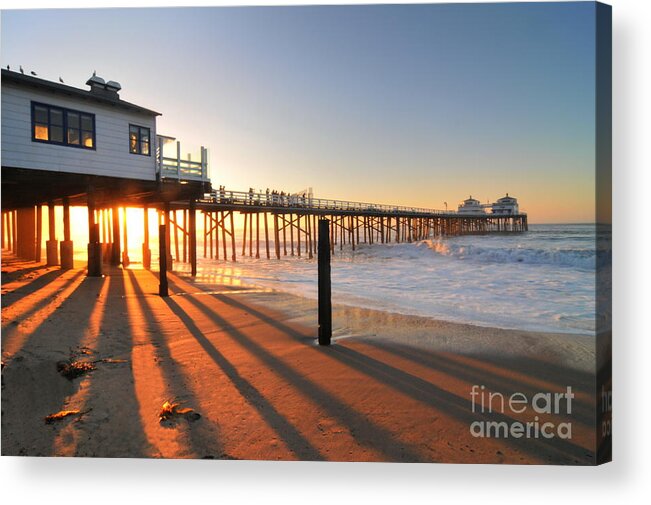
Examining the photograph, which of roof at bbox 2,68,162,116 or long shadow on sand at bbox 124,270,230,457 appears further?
roof at bbox 2,68,162,116

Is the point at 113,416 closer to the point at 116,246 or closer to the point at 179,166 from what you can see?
the point at 179,166

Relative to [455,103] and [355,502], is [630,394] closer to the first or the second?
[355,502]

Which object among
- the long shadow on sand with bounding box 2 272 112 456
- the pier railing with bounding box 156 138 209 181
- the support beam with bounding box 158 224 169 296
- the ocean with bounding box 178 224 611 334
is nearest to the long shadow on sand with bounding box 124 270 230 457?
the long shadow on sand with bounding box 2 272 112 456

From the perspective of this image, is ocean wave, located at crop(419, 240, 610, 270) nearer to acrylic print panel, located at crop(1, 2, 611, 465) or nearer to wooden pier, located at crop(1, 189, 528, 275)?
wooden pier, located at crop(1, 189, 528, 275)

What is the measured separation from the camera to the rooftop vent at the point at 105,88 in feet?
33.0

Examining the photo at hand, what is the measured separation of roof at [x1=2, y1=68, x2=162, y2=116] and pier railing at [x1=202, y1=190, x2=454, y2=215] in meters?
7.26

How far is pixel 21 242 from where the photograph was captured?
73.2 feet

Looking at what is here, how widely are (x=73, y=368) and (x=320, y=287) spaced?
3121 mm

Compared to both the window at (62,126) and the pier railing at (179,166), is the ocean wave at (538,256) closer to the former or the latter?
the pier railing at (179,166)

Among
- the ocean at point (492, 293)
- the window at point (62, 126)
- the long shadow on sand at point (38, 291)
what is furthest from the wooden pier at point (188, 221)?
the ocean at point (492, 293)

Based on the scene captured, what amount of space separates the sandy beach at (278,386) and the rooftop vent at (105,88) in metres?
6.51

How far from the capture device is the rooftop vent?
1006 centimetres

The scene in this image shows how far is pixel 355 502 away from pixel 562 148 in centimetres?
492

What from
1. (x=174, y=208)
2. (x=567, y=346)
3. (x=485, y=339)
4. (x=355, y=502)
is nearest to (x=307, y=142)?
(x=485, y=339)
